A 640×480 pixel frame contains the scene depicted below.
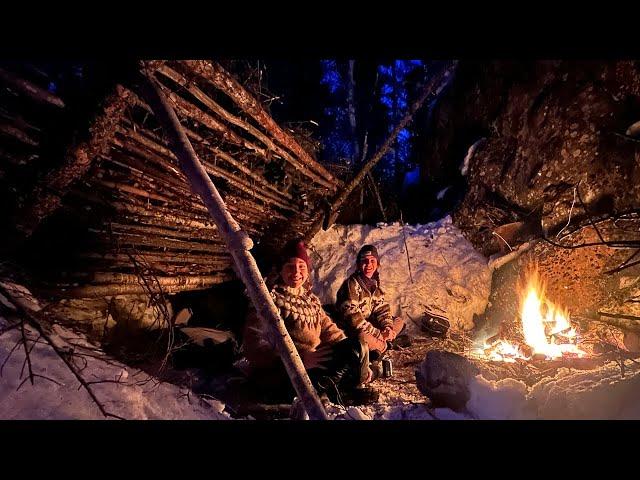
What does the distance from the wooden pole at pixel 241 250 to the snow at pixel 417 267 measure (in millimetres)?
4455

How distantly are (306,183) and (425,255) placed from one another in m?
3.30

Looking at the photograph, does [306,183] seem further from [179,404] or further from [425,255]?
[179,404]

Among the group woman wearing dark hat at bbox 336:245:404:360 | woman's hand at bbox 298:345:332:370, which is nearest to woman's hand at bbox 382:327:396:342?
woman wearing dark hat at bbox 336:245:404:360

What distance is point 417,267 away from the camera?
6785 millimetres

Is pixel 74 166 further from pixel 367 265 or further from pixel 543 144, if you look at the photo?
pixel 543 144

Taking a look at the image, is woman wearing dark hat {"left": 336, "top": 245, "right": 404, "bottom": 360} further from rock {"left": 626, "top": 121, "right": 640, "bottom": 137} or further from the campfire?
rock {"left": 626, "top": 121, "right": 640, "bottom": 137}

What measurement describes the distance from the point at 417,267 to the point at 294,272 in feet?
13.1

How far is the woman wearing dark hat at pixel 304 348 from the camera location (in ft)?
10.7

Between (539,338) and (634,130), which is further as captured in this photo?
(634,130)

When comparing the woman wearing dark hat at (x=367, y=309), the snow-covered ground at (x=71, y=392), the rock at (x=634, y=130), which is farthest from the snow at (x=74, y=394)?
the rock at (x=634, y=130)

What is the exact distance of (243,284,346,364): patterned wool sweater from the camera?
3229mm

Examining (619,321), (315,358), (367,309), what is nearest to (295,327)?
(315,358)
